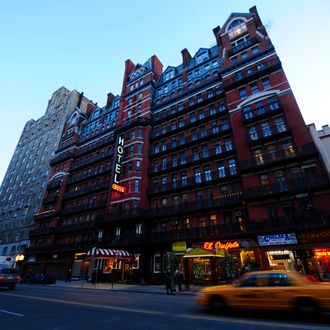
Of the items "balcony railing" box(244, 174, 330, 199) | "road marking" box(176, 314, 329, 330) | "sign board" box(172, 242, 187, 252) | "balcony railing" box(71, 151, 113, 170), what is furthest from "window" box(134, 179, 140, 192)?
"road marking" box(176, 314, 329, 330)

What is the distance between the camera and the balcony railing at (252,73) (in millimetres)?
27453

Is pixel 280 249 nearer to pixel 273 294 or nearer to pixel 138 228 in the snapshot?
pixel 273 294

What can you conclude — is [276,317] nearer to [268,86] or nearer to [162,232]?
[162,232]

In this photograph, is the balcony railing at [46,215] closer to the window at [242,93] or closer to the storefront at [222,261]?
the storefront at [222,261]

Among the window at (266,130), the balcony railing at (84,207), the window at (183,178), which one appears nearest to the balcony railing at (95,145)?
the balcony railing at (84,207)

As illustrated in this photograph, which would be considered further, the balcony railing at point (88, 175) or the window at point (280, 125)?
the balcony railing at point (88, 175)

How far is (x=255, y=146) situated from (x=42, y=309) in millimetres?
23322

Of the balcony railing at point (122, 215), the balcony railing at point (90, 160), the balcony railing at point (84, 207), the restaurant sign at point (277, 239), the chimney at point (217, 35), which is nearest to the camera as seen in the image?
the restaurant sign at point (277, 239)

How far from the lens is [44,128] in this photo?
6366 cm

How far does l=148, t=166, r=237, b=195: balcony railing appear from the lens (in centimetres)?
2623

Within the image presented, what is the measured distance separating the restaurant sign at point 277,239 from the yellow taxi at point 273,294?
13.8 meters

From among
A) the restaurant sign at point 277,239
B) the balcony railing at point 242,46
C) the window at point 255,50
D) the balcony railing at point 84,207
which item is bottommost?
the restaurant sign at point 277,239

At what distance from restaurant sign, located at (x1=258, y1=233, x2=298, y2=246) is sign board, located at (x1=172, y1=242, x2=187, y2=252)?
7.63 meters

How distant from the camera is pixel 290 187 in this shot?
2100 cm
